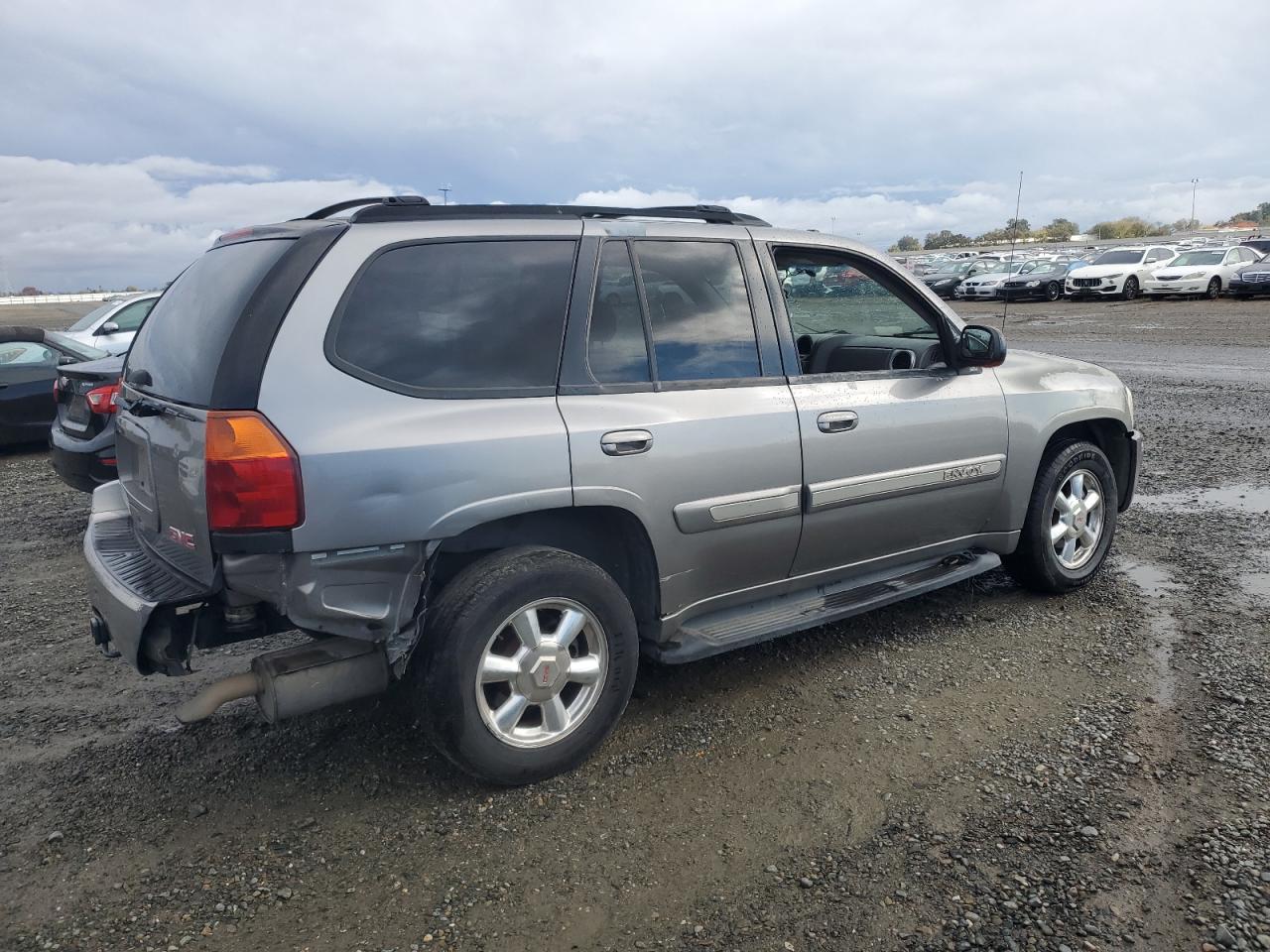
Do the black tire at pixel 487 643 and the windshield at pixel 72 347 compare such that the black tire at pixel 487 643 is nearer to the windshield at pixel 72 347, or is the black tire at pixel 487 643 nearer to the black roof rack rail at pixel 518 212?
the black roof rack rail at pixel 518 212

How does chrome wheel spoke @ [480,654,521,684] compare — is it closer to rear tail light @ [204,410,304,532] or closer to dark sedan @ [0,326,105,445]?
rear tail light @ [204,410,304,532]

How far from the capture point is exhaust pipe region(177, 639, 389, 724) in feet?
9.84

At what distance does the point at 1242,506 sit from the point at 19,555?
8.11 m

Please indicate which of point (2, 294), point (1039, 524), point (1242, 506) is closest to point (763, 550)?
point (1039, 524)

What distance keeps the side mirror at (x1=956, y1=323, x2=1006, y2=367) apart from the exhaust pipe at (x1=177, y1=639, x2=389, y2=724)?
290cm

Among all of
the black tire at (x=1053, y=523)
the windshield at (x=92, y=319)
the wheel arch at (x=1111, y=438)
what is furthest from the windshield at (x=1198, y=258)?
the windshield at (x=92, y=319)

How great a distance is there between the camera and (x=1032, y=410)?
471 cm

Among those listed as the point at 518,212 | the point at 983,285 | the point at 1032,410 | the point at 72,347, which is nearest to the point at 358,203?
the point at 518,212

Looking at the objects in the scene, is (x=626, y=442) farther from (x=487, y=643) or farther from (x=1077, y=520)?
(x=1077, y=520)

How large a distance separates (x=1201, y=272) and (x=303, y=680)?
3104cm

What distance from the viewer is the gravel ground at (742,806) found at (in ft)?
8.75

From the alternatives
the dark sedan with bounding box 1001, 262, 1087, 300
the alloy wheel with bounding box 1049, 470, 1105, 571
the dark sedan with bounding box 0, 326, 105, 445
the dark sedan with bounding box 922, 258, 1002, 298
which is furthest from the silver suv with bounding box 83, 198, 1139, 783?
the dark sedan with bounding box 922, 258, 1002, 298

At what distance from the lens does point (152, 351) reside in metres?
3.67

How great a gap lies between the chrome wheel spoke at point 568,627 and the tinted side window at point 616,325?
32.8 inches
